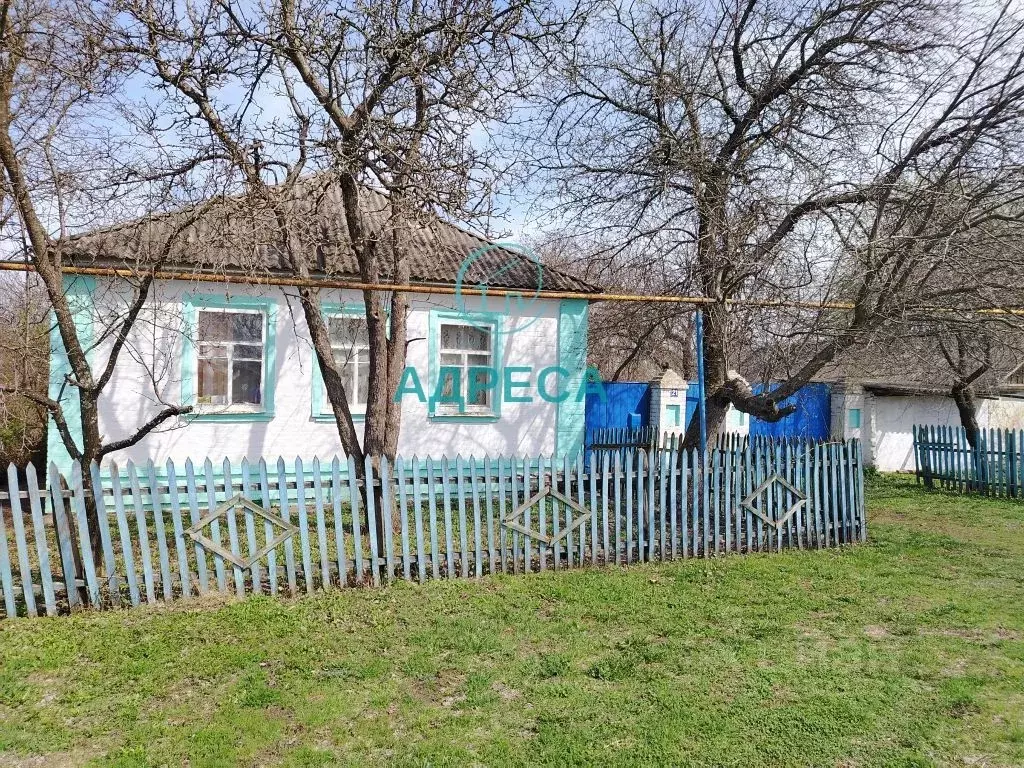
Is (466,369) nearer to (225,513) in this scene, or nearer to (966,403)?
(225,513)

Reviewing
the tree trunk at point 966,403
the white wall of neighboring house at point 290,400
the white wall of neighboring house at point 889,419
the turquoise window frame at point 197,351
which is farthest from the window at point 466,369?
the white wall of neighboring house at point 889,419

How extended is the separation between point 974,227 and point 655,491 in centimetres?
398

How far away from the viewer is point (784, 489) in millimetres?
7434

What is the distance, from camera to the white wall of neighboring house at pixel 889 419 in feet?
53.8

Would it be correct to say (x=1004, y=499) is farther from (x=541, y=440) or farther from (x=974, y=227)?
(x=541, y=440)

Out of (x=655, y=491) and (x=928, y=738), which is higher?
(x=655, y=491)

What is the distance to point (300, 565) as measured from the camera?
656 centimetres

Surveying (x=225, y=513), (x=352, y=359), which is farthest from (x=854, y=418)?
(x=225, y=513)

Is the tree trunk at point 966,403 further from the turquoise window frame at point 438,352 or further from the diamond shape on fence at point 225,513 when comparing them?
the diamond shape on fence at point 225,513

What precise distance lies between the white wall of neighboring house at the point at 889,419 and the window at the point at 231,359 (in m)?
13.4

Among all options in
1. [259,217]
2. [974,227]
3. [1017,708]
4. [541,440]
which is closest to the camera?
[1017,708]

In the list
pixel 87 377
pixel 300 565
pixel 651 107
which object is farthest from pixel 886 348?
pixel 87 377

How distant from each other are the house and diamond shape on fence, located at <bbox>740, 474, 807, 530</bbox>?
12.1ft

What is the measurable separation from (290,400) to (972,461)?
39.1 ft
